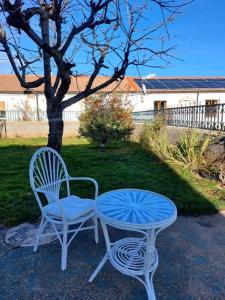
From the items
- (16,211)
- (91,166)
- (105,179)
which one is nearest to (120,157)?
(91,166)

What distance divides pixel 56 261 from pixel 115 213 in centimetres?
87

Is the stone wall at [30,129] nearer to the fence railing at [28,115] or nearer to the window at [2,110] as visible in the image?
the fence railing at [28,115]

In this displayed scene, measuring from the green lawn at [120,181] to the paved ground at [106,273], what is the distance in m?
0.83

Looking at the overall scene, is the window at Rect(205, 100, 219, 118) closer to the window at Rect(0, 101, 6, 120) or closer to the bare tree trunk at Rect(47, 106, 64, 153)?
the bare tree trunk at Rect(47, 106, 64, 153)

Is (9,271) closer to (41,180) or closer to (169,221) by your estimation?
(41,180)

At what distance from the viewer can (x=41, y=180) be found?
3.08 meters

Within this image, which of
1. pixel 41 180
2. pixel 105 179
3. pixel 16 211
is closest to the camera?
pixel 41 180

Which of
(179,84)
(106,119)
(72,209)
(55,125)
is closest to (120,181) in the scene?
(55,125)

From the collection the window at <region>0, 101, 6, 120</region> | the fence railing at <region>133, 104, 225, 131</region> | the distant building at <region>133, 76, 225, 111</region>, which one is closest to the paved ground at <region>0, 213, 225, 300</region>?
the fence railing at <region>133, 104, 225, 131</region>

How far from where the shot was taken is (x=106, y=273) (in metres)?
2.40

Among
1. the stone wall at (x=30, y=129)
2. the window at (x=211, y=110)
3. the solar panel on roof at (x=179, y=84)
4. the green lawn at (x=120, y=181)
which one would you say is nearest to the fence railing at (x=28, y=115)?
the stone wall at (x=30, y=129)

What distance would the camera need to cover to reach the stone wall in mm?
14148

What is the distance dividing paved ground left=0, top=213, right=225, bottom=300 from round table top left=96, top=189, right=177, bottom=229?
0.58 meters

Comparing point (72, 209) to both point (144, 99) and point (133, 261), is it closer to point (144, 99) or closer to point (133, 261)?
point (133, 261)
